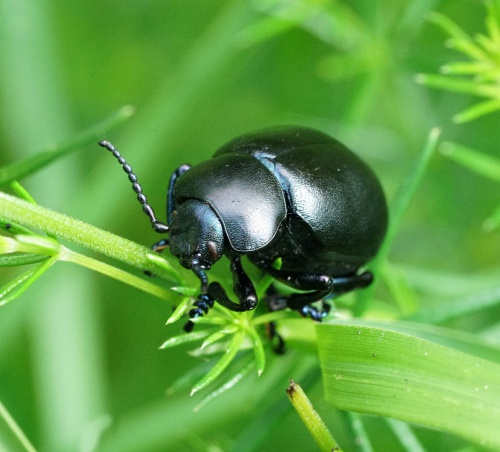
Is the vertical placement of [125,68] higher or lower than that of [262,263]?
higher

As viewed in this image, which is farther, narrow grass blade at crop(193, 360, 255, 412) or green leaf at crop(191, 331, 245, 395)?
narrow grass blade at crop(193, 360, 255, 412)

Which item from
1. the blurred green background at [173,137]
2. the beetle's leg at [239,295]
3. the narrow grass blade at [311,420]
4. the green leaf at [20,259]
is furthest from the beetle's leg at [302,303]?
the green leaf at [20,259]

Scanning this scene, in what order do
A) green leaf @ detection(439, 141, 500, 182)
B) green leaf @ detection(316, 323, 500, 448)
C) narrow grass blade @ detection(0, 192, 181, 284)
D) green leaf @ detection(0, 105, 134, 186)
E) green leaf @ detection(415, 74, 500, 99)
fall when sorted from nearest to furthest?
green leaf @ detection(316, 323, 500, 448)
narrow grass blade @ detection(0, 192, 181, 284)
green leaf @ detection(0, 105, 134, 186)
green leaf @ detection(415, 74, 500, 99)
green leaf @ detection(439, 141, 500, 182)

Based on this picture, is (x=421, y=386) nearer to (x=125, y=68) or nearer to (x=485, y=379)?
(x=485, y=379)

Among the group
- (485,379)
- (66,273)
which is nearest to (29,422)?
(66,273)

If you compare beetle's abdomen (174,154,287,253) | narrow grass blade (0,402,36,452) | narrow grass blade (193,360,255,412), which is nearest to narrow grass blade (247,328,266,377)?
narrow grass blade (193,360,255,412)

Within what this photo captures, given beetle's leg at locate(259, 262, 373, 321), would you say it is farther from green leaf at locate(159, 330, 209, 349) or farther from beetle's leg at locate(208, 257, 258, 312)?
green leaf at locate(159, 330, 209, 349)
